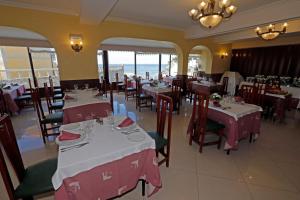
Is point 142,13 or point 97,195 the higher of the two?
point 142,13

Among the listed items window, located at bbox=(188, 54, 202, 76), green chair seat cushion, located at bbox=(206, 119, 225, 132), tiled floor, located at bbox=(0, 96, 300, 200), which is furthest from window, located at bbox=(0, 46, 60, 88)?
window, located at bbox=(188, 54, 202, 76)

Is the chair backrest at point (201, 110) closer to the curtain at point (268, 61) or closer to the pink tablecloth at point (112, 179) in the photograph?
the pink tablecloth at point (112, 179)

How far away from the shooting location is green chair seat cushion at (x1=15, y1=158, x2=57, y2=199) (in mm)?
1303

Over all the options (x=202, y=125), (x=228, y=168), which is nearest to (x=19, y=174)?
(x=202, y=125)

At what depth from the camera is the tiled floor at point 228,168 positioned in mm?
1888

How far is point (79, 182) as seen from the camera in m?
1.23

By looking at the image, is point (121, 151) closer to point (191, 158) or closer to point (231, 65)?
point (191, 158)

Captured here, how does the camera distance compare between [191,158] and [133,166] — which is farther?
[191,158]

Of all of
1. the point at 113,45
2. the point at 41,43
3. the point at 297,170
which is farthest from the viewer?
the point at 113,45

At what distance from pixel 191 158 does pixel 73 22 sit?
4.35m

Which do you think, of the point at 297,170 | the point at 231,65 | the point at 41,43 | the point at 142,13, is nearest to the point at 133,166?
the point at 297,170

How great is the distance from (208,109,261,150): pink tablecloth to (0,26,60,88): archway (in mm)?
5714

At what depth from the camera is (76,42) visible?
405cm
